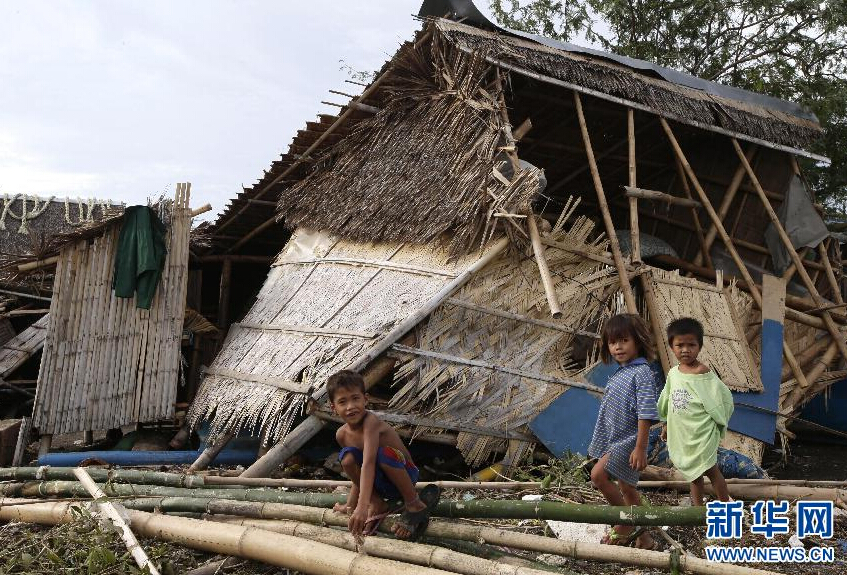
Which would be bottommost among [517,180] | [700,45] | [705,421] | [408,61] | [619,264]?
[705,421]

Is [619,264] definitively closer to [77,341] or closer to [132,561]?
[132,561]

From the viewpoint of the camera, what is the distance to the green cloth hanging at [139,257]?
770 cm

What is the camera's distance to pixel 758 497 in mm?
4309

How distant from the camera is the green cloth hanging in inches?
303

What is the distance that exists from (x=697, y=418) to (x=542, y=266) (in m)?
2.27

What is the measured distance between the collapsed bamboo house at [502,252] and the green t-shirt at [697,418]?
1.85 meters

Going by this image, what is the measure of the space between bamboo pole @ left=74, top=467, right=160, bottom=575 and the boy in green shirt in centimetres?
264

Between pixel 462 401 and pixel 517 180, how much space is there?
6.09ft

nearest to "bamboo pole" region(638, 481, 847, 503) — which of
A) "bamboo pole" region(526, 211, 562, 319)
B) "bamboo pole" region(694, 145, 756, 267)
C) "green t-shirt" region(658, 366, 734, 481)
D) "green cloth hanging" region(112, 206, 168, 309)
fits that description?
"green t-shirt" region(658, 366, 734, 481)

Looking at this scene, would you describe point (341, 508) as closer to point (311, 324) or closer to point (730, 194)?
point (311, 324)

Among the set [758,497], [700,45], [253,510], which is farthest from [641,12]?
[253,510]

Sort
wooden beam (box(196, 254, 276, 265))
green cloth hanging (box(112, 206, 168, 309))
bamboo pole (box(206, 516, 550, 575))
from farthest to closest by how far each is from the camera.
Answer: wooden beam (box(196, 254, 276, 265)) < green cloth hanging (box(112, 206, 168, 309)) < bamboo pole (box(206, 516, 550, 575))

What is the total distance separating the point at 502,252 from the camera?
6.37 meters

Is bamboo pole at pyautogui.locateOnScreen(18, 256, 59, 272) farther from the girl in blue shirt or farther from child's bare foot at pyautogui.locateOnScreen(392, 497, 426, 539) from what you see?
the girl in blue shirt
